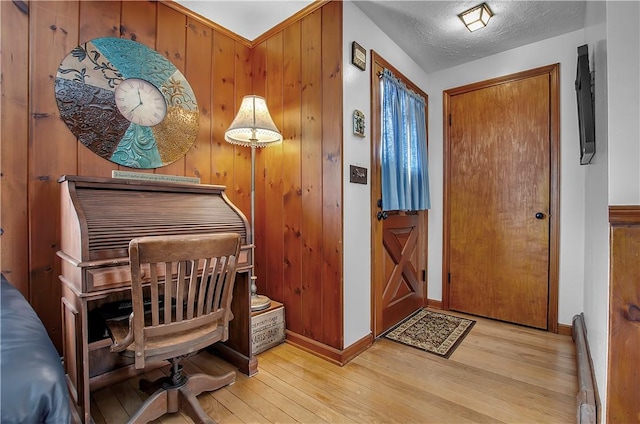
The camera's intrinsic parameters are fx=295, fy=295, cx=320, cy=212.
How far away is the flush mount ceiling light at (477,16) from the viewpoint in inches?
80.4

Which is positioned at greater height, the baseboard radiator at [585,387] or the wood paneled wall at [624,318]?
the wood paneled wall at [624,318]

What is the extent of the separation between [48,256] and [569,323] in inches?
143

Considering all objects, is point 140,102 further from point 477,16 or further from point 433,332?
point 433,332

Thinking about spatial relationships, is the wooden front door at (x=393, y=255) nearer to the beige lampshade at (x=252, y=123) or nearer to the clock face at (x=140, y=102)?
the beige lampshade at (x=252, y=123)

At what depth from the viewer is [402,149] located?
250 cm

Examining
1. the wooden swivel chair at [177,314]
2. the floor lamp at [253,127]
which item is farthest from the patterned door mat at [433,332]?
the wooden swivel chair at [177,314]

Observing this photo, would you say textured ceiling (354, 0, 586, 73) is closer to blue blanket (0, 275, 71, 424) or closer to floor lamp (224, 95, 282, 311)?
floor lamp (224, 95, 282, 311)

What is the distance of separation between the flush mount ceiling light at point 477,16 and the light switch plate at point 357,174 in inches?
51.7

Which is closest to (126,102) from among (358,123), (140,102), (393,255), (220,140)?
(140,102)

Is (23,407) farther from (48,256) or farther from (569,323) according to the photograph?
(569,323)

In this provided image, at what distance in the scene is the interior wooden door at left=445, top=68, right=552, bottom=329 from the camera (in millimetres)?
2506

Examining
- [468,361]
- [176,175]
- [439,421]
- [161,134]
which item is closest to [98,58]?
[161,134]

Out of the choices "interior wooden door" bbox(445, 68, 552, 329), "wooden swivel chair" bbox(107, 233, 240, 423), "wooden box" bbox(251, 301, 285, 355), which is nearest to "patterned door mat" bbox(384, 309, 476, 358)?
"interior wooden door" bbox(445, 68, 552, 329)

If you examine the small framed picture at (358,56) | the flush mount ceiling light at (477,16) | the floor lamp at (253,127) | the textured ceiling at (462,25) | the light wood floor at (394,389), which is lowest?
the light wood floor at (394,389)
